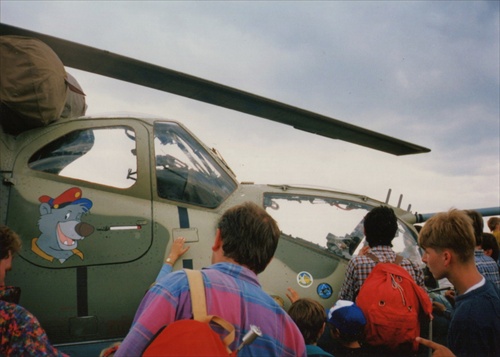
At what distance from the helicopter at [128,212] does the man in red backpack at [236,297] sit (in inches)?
66.8

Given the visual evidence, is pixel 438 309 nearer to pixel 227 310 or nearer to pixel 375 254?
pixel 375 254

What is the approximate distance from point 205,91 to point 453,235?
273cm

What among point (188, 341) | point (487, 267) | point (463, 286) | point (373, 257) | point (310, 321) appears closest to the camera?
point (188, 341)

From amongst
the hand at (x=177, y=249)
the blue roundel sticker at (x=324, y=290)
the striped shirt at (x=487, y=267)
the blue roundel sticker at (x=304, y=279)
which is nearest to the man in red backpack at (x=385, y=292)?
the blue roundel sticker at (x=324, y=290)

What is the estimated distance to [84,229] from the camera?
349cm

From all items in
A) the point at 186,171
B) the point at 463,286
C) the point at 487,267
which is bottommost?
the point at 487,267

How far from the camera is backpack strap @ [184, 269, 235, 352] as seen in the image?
158 centimetres

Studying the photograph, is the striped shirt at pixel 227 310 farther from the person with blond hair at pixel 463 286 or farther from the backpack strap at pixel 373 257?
the backpack strap at pixel 373 257

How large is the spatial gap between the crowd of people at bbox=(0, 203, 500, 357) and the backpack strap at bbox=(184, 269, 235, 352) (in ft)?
0.08

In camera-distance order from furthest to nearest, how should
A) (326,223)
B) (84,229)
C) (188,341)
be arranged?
(326,223) < (84,229) < (188,341)

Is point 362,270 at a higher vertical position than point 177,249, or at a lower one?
lower

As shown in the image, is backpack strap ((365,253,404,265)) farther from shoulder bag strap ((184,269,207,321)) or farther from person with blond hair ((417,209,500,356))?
shoulder bag strap ((184,269,207,321))

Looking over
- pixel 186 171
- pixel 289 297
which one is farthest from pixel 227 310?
pixel 186 171

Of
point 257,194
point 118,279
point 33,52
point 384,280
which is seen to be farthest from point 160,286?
point 33,52
